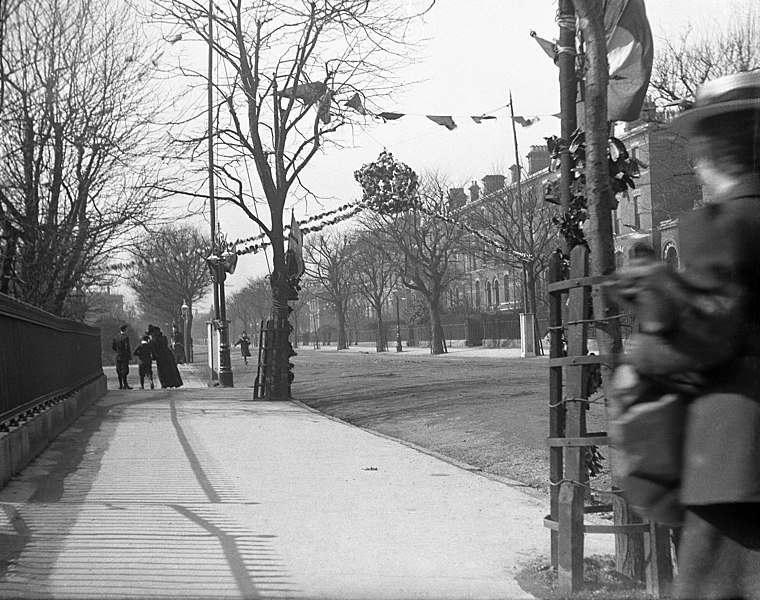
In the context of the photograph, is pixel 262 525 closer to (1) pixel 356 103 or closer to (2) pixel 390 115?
(2) pixel 390 115

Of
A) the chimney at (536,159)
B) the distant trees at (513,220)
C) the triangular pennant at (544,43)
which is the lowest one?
the triangular pennant at (544,43)

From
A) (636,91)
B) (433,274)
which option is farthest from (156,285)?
(636,91)

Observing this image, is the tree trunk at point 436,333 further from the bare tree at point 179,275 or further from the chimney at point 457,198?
the bare tree at point 179,275

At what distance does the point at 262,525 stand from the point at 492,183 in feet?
171

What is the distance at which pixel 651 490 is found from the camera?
264 cm

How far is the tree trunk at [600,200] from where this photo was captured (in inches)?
202

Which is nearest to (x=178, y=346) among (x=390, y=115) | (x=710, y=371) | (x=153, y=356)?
(x=153, y=356)

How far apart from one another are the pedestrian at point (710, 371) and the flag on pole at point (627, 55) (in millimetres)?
3941

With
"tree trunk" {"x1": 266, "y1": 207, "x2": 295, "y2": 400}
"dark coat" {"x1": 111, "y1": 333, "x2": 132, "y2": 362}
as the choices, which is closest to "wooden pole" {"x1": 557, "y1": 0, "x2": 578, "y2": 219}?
"tree trunk" {"x1": 266, "y1": 207, "x2": 295, "y2": 400}

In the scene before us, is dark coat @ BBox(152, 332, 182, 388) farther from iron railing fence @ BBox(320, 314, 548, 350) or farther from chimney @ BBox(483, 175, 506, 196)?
chimney @ BBox(483, 175, 506, 196)

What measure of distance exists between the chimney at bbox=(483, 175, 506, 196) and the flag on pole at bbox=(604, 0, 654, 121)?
166 feet

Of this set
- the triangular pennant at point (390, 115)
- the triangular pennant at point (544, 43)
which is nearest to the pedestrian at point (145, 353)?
the triangular pennant at point (390, 115)

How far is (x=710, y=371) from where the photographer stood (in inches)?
100

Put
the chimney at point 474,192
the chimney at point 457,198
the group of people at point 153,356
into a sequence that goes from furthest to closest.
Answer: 1. the chimney at point 474,192
2. the chimney at point 457,198
3. the group of people at point 153,356
